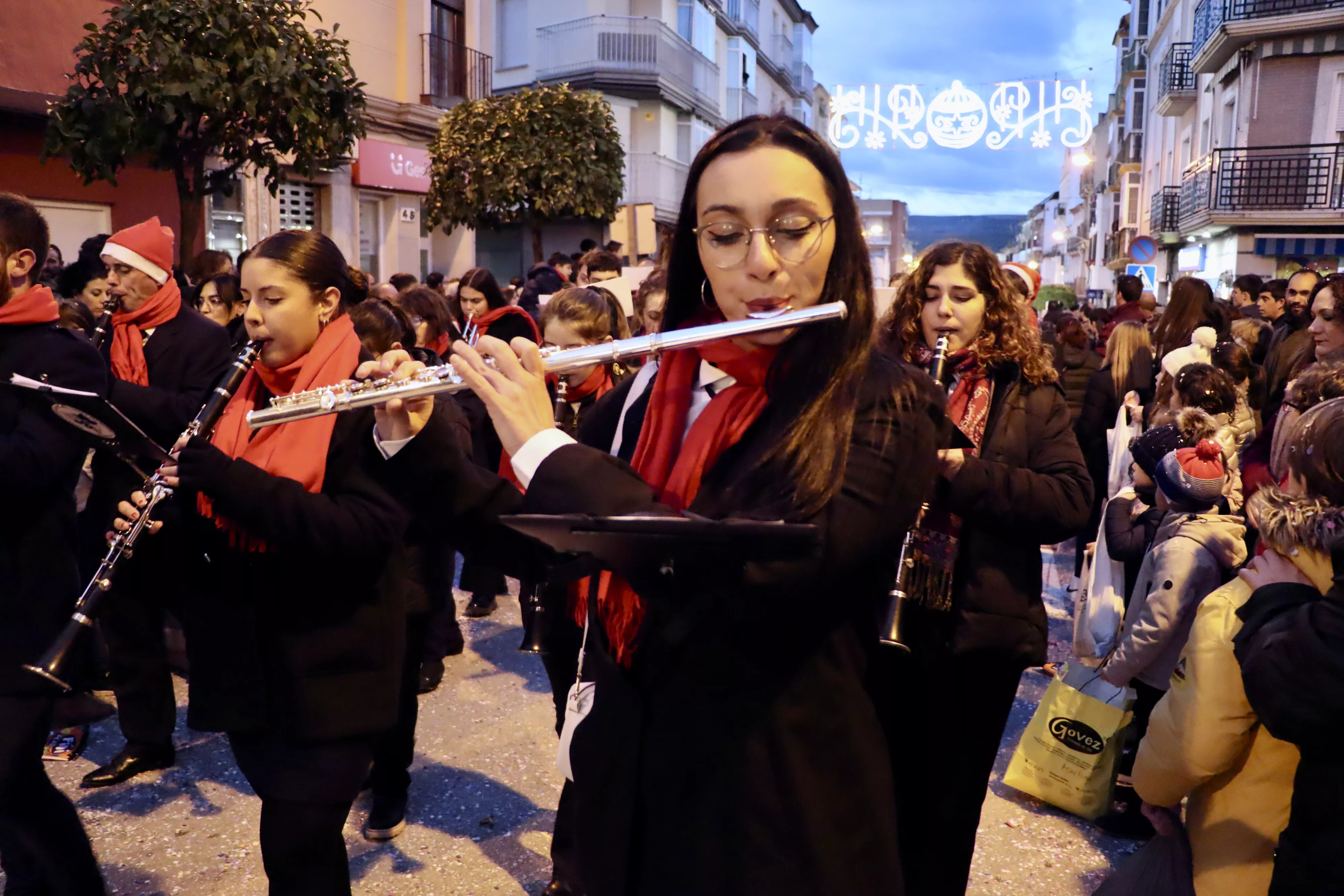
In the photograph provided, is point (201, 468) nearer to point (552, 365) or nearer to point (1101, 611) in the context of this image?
point (552, 365)

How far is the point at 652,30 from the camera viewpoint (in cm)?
2733

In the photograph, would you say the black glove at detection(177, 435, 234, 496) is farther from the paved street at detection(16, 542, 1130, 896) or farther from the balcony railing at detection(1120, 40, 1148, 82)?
the balcony railing at detection(1120, 40, 1148, 82)

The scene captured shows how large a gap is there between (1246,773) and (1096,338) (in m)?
10.7

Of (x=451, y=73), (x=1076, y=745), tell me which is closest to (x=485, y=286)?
(x=1076, y=745)

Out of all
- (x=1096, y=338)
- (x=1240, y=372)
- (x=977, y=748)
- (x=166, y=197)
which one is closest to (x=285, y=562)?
(x=977, y=748)

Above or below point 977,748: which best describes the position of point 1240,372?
above

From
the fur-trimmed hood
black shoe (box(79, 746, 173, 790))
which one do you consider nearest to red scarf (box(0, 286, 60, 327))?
black shoe (box(79, 746, 173, 790))

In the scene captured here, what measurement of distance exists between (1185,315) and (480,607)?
4.82 metres

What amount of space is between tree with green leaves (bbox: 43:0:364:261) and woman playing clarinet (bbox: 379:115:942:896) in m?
7.64

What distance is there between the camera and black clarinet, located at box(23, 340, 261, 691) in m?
2.54

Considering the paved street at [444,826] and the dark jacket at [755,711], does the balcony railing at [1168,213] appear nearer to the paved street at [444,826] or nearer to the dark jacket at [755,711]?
the paved street at [444,826]

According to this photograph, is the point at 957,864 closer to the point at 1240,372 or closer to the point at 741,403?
the point at 741,403

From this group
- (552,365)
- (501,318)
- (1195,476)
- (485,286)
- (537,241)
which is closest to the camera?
(552,365)

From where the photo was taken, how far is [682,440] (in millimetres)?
1770
